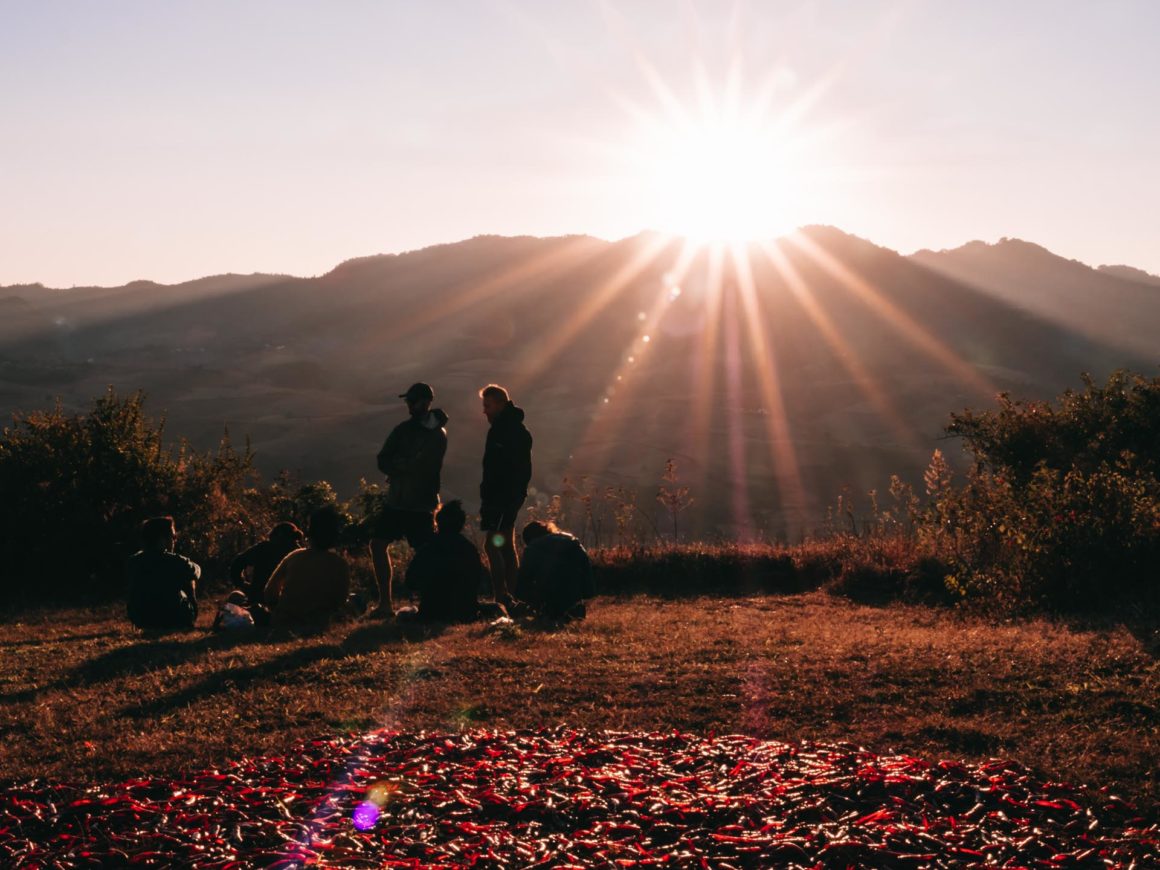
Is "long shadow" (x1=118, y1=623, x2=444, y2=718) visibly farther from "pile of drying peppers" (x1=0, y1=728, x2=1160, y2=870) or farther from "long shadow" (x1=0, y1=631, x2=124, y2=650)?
"long shadow" (x1=0, y1=631, x2=124, y2=650)

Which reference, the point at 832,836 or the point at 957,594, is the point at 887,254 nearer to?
the point at 957,594

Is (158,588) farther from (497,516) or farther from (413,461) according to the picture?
(497,516)

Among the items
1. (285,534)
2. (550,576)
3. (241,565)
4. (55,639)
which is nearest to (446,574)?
(550,576)

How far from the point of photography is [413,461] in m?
9.59

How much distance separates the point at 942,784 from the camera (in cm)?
470

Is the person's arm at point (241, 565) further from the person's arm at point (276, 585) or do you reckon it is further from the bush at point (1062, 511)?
the bush at point (1062, 511)

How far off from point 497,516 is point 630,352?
66.3 m

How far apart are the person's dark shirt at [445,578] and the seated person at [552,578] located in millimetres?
487

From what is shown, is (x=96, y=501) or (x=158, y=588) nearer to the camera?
(x=158, y=588)

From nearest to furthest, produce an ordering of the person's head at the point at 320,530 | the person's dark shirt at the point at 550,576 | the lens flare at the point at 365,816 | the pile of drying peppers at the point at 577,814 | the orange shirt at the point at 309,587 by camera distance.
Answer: the pile of drying peppers at the point at 577,814 < the lens flare at the point at 365,816 < the orange shirt at the point at 309,587 < the person's head at the point at 320,530 < the person's dark shirt at the point at 550,576

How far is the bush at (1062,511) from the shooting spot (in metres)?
9.27

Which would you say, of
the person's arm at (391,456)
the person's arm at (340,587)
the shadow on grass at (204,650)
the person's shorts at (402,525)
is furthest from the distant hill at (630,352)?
the shadow on grass at (204,650)

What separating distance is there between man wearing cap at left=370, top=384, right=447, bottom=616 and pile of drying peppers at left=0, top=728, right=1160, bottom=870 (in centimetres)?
440

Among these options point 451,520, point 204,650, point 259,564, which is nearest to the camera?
point 204,650
